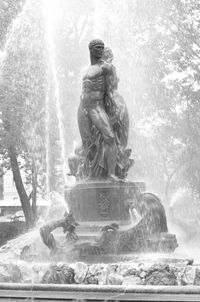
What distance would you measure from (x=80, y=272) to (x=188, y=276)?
1408 mm

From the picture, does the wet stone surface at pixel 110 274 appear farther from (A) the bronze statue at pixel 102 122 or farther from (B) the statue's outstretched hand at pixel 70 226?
(A) the bronze statue at pixel 102 122

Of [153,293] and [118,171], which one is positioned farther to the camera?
[118,171]

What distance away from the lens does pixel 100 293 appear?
272 inches

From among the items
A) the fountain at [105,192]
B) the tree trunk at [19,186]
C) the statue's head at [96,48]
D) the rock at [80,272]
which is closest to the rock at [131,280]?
the rock at [80,272]

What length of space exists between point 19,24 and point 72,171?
14.0 metres

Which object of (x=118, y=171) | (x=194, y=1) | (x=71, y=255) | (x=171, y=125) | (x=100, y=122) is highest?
(x=194, y=1)

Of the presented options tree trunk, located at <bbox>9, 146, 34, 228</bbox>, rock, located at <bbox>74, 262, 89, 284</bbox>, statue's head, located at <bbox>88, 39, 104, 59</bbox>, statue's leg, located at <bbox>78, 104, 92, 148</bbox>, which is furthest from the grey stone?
tree trunk, located at <bbox>9, 146, 34, 228</bbox>

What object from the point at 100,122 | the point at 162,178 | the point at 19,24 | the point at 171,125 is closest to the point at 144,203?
the point at 100,122

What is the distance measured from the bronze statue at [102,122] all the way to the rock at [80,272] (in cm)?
230

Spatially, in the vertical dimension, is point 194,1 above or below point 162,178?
above

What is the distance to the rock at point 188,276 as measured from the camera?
7.64m

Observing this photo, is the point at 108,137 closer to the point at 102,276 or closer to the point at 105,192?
the point at 105,192

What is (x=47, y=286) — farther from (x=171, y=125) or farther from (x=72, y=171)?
(x=171, y=125)

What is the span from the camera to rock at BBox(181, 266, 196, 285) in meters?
7.64
